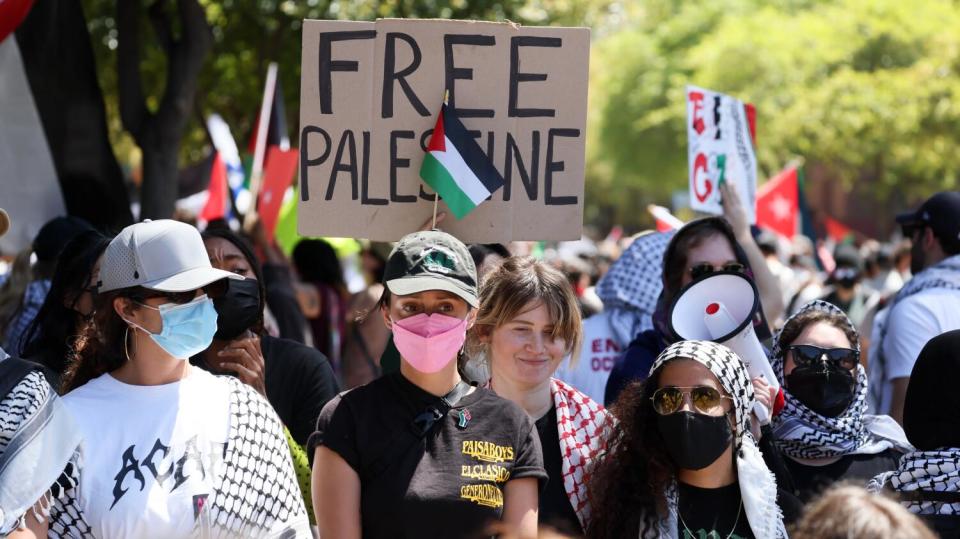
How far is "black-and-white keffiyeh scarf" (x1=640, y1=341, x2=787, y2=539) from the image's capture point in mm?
3658

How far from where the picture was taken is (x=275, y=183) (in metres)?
9.28

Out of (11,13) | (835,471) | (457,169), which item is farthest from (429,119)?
(11,13)

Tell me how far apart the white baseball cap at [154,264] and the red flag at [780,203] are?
872 cm

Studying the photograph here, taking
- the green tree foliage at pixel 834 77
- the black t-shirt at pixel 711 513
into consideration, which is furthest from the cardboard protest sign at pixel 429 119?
the green tree foliage at pixel 834 77

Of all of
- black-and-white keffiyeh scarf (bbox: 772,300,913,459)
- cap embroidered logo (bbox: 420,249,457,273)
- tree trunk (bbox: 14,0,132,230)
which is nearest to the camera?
cap embroidered logo (bbox: 420,249,457,273)

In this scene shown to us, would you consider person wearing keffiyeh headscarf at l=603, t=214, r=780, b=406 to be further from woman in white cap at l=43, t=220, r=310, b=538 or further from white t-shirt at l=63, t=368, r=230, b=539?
white t-shirt at l=63, t=368, r=230, b=539

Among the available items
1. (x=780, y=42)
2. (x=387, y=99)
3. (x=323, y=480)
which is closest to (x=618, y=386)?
(x=387, y=99)

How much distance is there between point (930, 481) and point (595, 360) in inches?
88.2

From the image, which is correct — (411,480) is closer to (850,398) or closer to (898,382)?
(850,398)

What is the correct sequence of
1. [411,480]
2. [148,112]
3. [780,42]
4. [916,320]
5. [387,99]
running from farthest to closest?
[780,42]
[148,112]
[916,320]
[387,99]
[411,480]

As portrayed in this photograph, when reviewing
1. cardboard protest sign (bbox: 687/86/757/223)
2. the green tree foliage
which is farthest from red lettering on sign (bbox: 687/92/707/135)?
the green tree foliage

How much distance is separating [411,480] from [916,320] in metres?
3.01

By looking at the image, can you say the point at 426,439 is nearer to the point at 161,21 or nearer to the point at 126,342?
the point at 126,342

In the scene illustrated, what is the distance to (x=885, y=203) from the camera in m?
41.5
